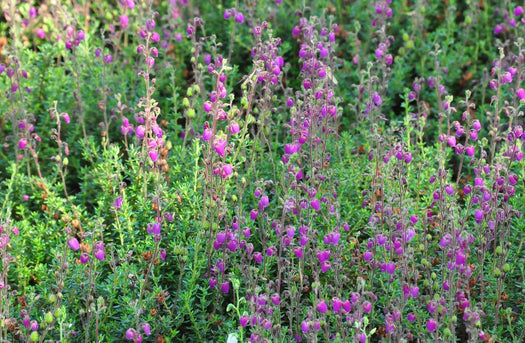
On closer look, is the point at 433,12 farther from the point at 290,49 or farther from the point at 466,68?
the point at 290,49

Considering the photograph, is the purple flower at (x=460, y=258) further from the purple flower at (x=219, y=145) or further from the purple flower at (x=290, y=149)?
the purple flower at (x=219, y=145)

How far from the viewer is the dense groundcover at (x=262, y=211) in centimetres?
309

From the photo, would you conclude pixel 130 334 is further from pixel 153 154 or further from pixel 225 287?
pixel 153 154

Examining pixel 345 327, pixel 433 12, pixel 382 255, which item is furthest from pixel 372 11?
pixel 345 327

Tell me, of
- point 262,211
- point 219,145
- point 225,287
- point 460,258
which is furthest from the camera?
point 262,211

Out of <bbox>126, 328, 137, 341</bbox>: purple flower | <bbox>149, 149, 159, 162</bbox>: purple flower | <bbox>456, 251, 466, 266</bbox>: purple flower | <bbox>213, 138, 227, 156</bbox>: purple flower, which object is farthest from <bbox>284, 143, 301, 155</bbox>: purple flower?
<bbox>126, 328, 137, 341</bbox>: purple flower

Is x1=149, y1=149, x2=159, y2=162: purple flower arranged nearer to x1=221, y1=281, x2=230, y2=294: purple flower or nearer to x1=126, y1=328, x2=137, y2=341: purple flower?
x1=221, y1=281, x2=230, y2=294: purple flower

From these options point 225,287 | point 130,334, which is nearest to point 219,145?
point 225,287

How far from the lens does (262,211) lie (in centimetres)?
340

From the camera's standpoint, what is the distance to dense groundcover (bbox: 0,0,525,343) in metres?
3.09

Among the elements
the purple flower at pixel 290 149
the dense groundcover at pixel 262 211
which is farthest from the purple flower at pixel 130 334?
the purple flower at pixel 290 149

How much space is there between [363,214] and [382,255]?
30cm

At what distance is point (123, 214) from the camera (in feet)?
11.6

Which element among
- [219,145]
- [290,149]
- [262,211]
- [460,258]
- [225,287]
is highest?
[219,145]
